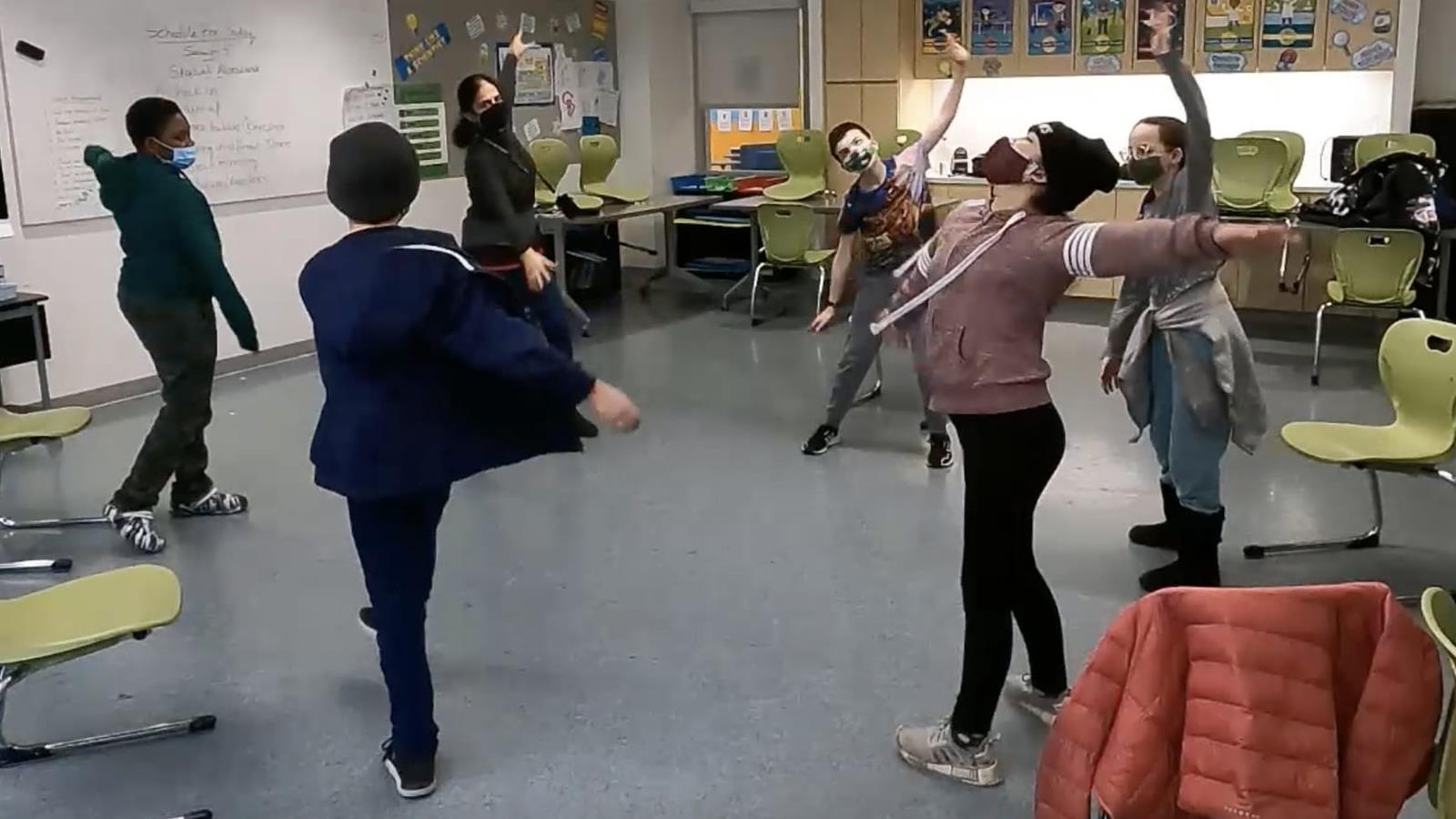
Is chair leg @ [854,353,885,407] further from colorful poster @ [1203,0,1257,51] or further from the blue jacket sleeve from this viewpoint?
the blue jacket sleeve

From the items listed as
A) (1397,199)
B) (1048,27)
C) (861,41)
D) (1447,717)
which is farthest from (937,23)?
(1447,717)

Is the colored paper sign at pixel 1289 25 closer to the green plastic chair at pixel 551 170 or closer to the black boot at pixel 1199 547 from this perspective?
the green plastic chair at pixel 551 170

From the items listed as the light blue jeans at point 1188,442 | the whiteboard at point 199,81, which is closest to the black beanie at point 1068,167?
the light blue jeans at point 1188,442

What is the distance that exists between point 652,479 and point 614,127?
211 inches

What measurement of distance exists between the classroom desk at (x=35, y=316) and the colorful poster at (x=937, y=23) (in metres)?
5.57

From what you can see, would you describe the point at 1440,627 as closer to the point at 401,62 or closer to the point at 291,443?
the point at 291,443

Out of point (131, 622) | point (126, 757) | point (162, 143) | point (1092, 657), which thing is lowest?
point (126, 757)

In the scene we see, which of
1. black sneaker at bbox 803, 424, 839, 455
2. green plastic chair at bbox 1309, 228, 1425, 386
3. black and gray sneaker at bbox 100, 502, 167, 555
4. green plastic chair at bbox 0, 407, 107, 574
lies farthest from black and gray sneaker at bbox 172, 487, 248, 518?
→ green plastic chair at bbox 1309, 228, 1425, 386

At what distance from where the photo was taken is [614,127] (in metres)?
9.90

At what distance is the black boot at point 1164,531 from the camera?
4129 millimetres

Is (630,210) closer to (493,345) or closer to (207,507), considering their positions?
(207,507)

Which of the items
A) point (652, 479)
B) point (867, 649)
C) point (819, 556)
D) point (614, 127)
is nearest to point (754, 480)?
point (652, 479)

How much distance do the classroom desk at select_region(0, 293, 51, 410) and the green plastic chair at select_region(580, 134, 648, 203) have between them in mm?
3746

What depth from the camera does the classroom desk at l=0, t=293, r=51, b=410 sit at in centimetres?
557
